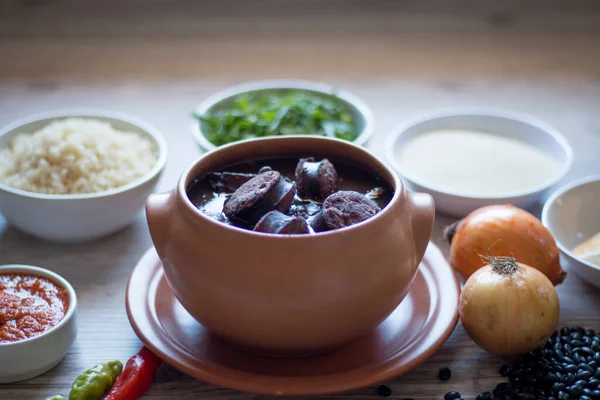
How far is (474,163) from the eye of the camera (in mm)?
2168

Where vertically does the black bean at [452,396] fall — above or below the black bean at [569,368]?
below

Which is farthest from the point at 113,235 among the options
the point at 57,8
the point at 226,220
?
the point at 57,8

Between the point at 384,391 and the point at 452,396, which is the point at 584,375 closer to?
the point at 452,396

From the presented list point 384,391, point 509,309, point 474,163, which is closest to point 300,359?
point 384,391

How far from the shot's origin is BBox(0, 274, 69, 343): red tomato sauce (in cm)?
145

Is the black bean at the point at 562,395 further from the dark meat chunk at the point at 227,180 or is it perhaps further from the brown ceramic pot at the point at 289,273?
the dark meat chunk at the point at 227,180

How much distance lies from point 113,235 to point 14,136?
1.30 ft

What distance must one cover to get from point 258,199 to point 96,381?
45 cm

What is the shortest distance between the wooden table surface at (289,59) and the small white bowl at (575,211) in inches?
11.0

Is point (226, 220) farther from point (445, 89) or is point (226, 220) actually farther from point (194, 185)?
point (445, 89)

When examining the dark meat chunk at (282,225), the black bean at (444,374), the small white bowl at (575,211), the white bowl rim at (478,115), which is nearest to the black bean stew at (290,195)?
the dark meat chunk at (282,225)

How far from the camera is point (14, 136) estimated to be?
6.75ft

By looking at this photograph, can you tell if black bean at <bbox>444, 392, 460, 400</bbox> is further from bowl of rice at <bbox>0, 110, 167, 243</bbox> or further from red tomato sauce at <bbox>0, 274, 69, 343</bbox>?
bowl of rice at <bbox>0, 110, 167, 243</bbox>

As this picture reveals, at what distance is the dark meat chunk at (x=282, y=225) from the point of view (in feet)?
4.32
